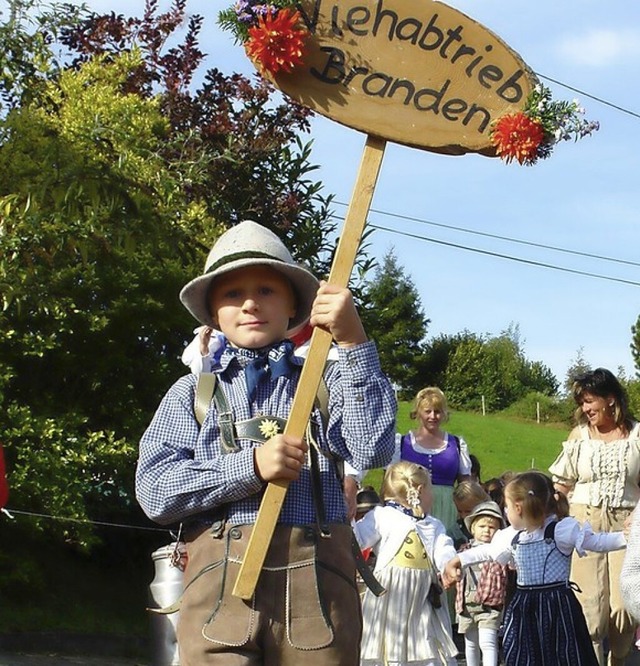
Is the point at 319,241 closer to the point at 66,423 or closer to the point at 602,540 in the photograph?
the point at 66,423

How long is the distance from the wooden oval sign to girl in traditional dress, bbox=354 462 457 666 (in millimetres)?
5156

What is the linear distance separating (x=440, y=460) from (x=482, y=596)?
1269 mm

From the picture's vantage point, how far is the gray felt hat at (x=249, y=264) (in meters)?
3.93

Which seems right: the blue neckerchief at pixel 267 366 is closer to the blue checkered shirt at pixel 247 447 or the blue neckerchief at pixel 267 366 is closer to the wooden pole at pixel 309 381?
the blue checkered shirt at pixel 247 447

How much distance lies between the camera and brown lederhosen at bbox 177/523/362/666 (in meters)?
3.56

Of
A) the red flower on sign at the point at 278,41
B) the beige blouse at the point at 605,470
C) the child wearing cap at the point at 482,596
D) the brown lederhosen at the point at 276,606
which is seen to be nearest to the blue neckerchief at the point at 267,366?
the brown lederhosen at the point at 276,606

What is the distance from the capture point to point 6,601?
9945mm

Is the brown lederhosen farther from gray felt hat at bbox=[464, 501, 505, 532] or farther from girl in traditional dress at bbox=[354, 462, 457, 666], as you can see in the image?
gray felt hat at bbox=[464, 501, 505, 532]

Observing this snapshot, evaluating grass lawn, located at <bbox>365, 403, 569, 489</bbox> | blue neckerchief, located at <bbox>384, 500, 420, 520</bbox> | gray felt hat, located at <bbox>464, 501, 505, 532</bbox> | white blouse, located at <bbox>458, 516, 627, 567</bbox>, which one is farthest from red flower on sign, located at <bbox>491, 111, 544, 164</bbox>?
grass lawn, located at <bbox>365, 403, 569, 489</bbox>

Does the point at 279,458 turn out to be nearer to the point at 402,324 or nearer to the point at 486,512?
the point at 486,512

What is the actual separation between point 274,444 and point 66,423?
656 centimetres

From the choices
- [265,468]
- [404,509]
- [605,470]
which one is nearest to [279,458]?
[265,468]

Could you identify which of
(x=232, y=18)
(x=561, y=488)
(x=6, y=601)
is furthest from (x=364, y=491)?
(x=232, y=18)

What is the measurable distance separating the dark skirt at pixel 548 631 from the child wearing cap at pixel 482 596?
1.19m
